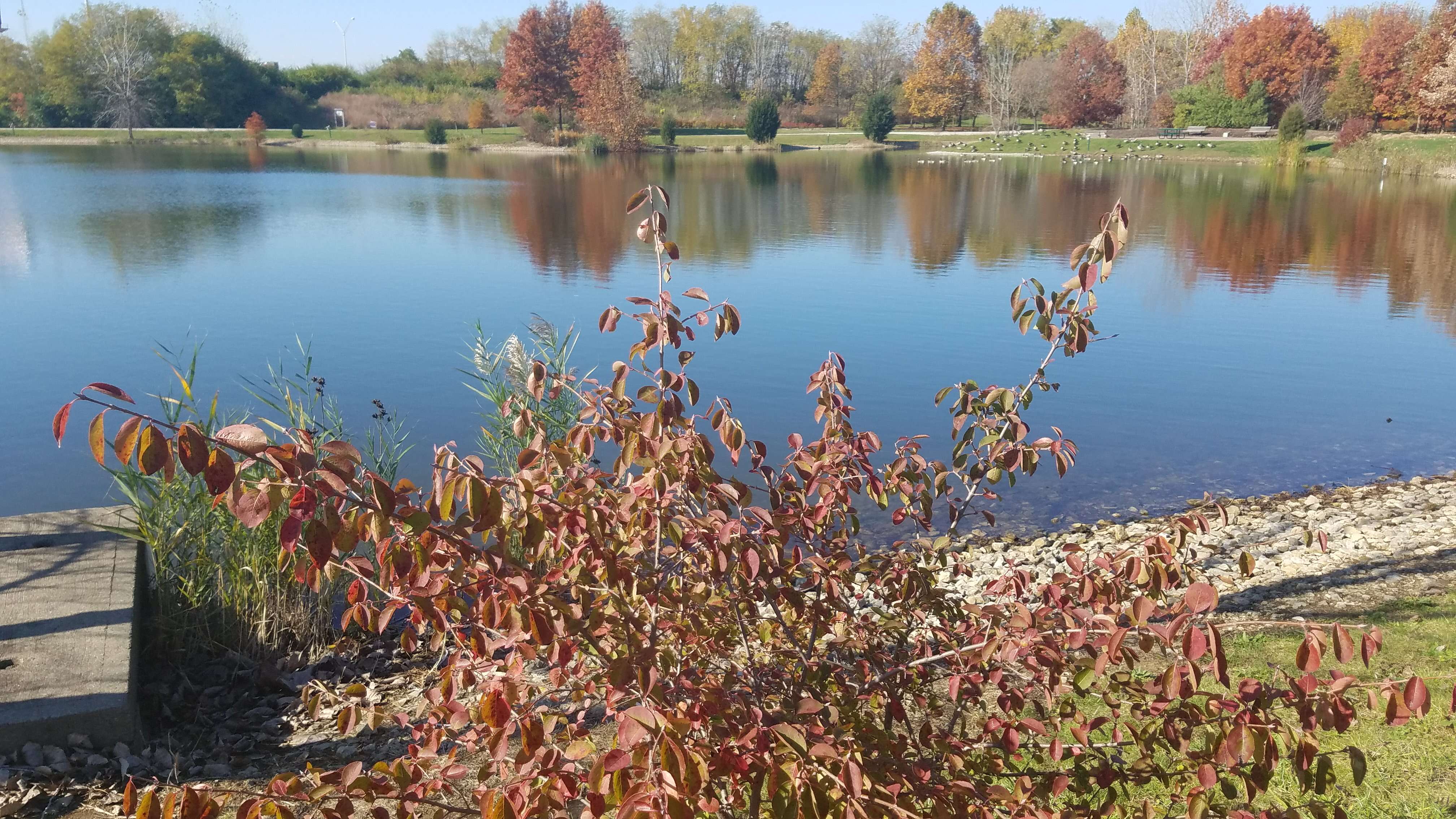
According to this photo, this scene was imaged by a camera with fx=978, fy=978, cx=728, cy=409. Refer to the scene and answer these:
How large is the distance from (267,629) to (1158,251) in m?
18.9

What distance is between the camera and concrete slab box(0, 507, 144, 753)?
10.9 ft

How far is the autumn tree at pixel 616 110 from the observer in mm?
50656

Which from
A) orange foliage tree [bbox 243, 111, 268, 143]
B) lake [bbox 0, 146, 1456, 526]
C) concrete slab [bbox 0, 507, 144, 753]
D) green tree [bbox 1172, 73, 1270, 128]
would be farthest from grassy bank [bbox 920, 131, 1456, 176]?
concrete slab [bbox 0, 507, 144, 753]

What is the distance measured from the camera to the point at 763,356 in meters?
11.4

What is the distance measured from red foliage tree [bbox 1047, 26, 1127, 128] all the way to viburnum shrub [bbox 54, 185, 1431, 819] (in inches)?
2590

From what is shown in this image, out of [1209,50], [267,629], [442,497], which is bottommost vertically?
[267,629]

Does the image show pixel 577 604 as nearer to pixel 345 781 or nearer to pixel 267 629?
pixel 345 781

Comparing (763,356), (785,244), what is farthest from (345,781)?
(785,244)

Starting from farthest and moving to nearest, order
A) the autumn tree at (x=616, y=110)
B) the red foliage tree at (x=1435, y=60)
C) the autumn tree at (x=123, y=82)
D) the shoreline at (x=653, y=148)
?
1. the autumn tree at (x=123, y=82)
2. the autumn tree at (x=616, y=110)
3. the shoreline at (x=653, y=148)
4. the red foliage tree at (x=1435, y=60)

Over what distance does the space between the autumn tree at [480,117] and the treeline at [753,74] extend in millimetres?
157

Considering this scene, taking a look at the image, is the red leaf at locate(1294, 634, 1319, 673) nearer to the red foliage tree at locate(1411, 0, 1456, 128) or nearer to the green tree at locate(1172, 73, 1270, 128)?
the red foliage tree at locate(1411, 0, 1456, 128)

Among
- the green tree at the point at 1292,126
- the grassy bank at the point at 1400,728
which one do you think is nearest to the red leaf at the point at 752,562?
the grassy bank at the point at 1400,728

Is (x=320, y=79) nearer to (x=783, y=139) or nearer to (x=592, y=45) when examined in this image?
(x=592, y=45)

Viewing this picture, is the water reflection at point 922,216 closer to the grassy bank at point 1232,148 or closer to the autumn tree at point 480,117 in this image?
the grassy bank at point 1232,148
